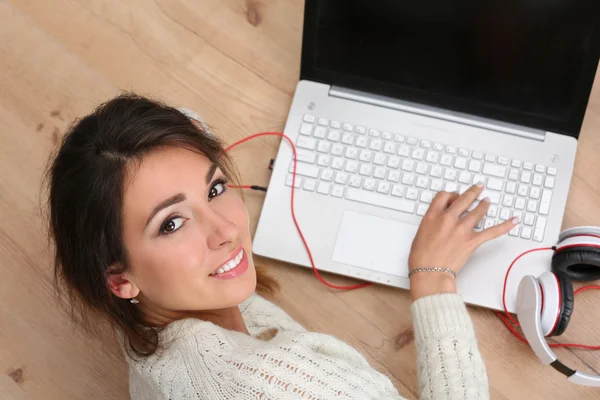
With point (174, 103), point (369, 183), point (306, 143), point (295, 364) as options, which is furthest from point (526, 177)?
point (174, 103)

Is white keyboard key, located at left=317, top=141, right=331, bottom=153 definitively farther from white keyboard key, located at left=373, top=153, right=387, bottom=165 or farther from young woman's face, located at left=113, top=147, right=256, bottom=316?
young woman's face, located at left=113, top=147, right=256, bottom=316

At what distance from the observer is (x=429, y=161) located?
3.16ft

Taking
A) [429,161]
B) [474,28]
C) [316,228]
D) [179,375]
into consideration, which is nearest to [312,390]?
[179,375]

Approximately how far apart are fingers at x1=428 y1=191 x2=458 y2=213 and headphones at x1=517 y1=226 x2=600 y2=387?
0.15m

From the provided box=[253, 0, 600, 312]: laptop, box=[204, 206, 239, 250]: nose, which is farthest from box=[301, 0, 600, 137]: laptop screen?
box=[204, 206, 239, 250]: nose

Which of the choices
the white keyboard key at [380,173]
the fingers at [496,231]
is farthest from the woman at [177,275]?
the white keyboard key at [380,173]

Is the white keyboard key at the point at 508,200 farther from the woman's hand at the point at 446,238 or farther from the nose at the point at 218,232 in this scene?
the nose at the point at 218,232

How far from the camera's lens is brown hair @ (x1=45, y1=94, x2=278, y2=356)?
2.29ft

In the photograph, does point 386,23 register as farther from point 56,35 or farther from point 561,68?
point 56,35

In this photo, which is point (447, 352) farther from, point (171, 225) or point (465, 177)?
point (171, 225)

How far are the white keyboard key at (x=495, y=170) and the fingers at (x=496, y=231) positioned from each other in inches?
3.1

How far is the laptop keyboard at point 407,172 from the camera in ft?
3.07

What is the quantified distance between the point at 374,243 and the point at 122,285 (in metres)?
0.37

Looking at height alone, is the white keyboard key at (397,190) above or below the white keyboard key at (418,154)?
below
